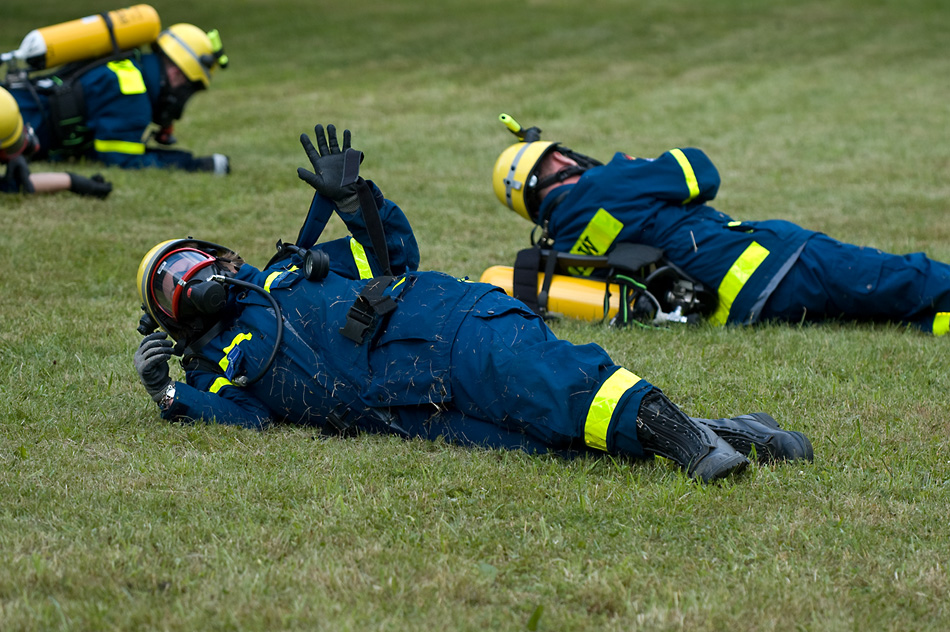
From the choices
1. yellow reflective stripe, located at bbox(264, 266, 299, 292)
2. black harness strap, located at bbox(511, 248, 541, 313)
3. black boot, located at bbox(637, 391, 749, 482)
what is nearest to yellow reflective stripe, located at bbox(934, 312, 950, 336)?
black harness strap, located at bbox(511, 248, 541, 313)

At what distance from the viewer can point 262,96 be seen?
1580 cm

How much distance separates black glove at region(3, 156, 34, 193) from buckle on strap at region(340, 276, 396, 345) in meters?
5.88

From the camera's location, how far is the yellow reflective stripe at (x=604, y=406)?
3.96m

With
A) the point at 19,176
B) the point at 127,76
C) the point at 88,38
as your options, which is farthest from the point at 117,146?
the point at 19,176

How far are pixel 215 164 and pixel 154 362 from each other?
6.64m

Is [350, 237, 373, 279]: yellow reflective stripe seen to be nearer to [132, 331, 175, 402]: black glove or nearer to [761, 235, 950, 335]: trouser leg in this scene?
[132, 331, 175, 402]: black glove

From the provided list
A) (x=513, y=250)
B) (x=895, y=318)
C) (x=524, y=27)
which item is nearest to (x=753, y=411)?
(x=895, y=318)

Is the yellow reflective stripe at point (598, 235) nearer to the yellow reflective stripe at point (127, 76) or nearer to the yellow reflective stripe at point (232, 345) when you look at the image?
the yellow reflective stripe at point (232, 345)

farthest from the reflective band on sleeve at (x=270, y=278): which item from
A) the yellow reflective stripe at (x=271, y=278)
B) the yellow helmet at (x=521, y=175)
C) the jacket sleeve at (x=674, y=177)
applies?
the jacket sleeve at (x=674, y=177)

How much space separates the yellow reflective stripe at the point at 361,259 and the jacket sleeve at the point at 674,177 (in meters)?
2.25

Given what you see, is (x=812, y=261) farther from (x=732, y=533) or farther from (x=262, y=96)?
(x=262, y=96)

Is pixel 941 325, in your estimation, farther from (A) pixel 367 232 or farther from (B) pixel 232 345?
(B) pixel 232 345

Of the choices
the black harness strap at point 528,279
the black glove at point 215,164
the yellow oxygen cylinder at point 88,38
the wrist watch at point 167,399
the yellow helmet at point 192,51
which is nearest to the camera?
the wrist watch at point 167,399

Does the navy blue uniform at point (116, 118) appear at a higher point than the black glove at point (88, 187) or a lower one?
higher
